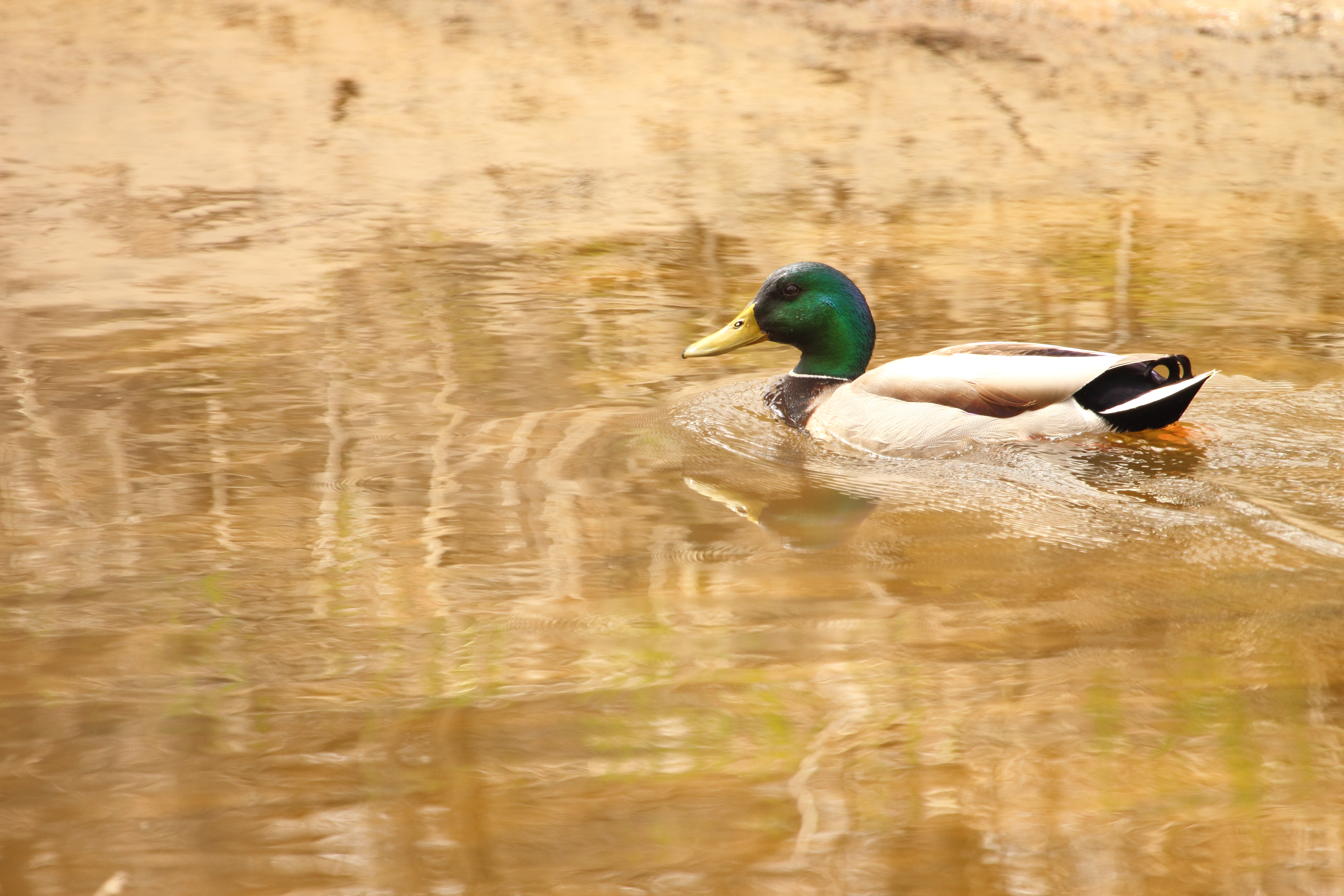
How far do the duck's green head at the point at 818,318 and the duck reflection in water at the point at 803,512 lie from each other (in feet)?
2.96

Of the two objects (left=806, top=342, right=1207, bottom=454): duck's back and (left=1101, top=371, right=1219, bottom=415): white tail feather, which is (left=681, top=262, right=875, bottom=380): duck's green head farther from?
(left=1101, top=371, right=1219, bottom=415): white tail feather

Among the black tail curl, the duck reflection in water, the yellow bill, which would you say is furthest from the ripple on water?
the yellow bill

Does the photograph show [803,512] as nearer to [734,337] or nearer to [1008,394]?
[1008,394]

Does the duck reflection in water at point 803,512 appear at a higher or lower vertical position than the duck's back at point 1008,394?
lower

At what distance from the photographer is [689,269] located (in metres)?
8.45

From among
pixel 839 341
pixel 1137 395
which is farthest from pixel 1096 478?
pixel 839 341

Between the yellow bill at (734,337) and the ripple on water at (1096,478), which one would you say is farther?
the yellow bill at (734,337)

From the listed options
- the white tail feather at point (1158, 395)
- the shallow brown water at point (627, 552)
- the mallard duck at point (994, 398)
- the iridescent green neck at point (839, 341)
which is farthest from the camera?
the iridescent green neck at point (839, 341)

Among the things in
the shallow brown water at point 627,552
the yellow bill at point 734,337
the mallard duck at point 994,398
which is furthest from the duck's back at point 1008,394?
the yellow bill at point 734,337


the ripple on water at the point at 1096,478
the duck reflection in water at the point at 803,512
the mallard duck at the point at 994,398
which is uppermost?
the mallard duck at the point at 994,398

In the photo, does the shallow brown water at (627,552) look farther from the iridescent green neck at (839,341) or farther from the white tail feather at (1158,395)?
the iridescent green neck at (839,341)

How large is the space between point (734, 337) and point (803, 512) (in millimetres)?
1329

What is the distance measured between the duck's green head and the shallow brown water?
35cm

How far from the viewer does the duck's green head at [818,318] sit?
605cm
